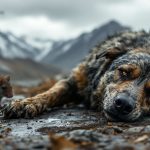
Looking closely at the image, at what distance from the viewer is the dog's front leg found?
24.5 feet

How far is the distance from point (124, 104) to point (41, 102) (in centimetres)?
198

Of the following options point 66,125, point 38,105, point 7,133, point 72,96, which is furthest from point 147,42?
point 7,133

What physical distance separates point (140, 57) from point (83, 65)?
6.09 ft

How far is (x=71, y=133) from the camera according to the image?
513 cm

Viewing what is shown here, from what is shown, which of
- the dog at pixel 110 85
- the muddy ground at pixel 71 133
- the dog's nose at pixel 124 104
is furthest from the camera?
the dog at pixel 110 85

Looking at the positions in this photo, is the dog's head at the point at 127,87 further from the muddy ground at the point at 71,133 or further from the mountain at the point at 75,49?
the mountain at the point at 75,49

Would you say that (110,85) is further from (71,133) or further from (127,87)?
(71,133)

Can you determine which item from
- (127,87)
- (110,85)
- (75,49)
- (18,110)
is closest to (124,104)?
(127,87)

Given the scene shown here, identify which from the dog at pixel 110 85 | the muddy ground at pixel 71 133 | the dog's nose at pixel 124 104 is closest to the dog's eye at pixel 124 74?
the dog at pixel 110 85

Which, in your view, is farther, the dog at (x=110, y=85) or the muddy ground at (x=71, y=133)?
the dog at (x=110, y=85)

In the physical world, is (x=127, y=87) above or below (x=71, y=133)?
above

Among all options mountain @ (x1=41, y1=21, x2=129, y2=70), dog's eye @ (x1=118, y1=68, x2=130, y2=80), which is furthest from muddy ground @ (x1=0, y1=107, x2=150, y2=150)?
mountain @ (x1=41, y1=21, x2=129, y2=70)

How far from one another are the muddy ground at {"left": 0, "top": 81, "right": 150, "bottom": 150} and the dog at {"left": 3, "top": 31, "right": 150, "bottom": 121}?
18 cm

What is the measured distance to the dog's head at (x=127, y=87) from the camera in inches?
262
